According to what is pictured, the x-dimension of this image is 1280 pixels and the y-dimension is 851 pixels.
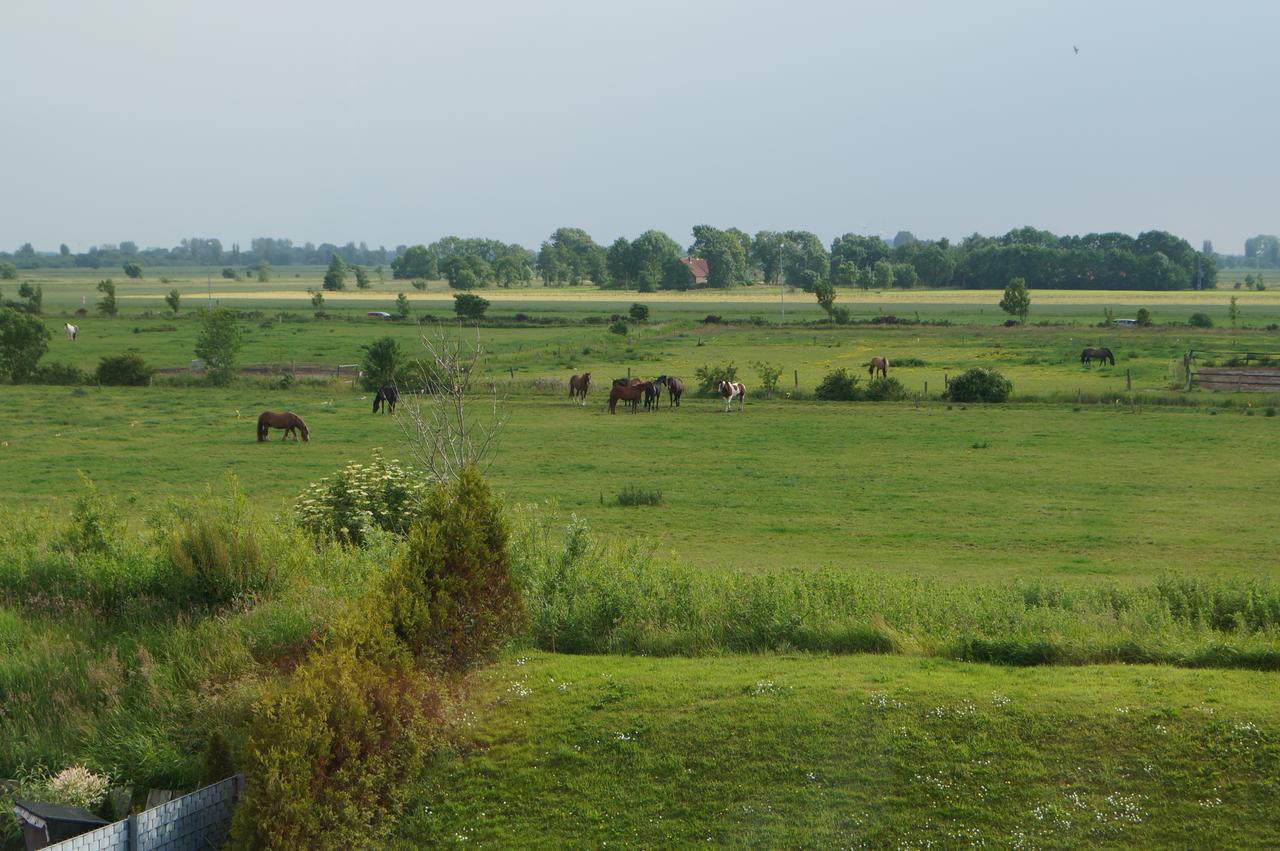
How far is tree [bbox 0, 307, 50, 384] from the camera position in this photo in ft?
170

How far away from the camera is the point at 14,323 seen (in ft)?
170

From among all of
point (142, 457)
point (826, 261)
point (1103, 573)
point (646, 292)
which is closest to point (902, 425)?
point (1103, 573)

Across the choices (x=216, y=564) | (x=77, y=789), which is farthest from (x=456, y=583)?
(x=216, y=564)

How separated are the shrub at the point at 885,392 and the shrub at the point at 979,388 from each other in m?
1.79

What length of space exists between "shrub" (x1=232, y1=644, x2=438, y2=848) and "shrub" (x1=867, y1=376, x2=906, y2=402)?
36.2 meters

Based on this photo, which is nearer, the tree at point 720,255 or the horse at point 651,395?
the horse at point 651,395

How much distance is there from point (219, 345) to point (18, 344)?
9.94 metres

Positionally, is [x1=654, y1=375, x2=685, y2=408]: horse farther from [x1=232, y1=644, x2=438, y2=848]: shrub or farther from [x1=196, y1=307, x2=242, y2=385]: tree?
[x1=232, y1=644, x2=438, y2=848]: shrub

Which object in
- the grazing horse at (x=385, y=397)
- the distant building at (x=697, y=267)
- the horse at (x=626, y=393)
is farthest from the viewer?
the distant building at (x=697, y=267)

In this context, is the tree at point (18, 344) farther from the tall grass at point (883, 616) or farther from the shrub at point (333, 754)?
the shrub at point (333, 754)

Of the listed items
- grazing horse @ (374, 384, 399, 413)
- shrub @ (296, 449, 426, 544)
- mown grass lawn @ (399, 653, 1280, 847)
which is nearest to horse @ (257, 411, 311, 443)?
grazing horse @ (374, 384, 399, 413)

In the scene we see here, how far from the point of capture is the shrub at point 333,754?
830cm

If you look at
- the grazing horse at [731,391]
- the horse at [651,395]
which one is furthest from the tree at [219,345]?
the grazing horse at [731,391]

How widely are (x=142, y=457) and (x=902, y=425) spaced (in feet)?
76.3
